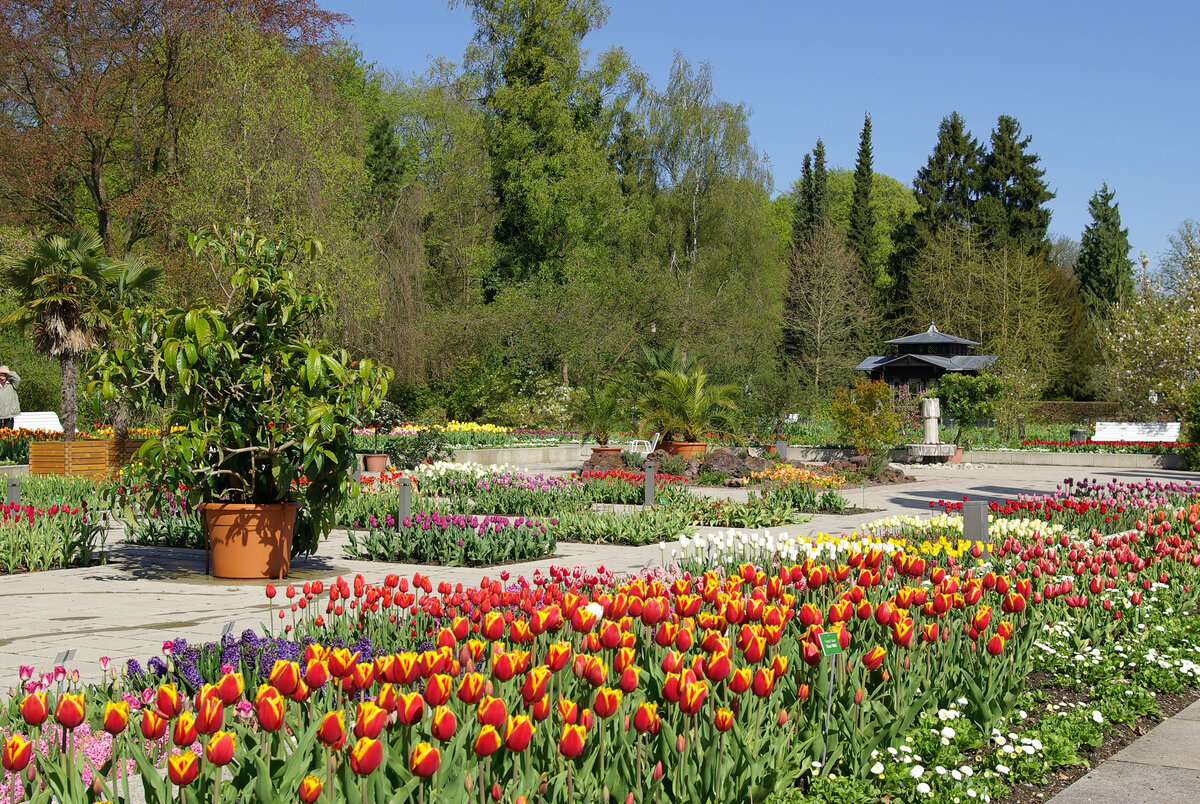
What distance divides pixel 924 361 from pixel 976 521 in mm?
37676

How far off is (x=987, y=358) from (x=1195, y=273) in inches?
369

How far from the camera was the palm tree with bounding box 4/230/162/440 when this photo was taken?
1684cm

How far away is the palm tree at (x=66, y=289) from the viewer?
16.8 m

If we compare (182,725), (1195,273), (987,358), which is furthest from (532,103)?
(182,725)

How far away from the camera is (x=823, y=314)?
43.2 metres

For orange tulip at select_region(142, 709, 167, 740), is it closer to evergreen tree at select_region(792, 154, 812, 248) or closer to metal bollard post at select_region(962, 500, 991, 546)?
metal bollard post at select_region(962, 500, 991, 546)

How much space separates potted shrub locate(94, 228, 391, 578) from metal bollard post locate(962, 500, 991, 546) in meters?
4.79

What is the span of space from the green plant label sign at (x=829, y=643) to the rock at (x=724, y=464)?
584 inches

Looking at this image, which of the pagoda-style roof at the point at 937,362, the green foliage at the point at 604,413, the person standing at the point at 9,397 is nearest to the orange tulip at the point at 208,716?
the green foliage at the point at 604,413

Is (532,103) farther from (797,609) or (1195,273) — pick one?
(797,609)

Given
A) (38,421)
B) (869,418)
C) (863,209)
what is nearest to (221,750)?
(869,418)

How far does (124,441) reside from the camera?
661 inches

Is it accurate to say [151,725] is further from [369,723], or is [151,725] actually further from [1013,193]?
[1013,193]

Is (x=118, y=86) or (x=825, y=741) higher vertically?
(x=118, y=86)
